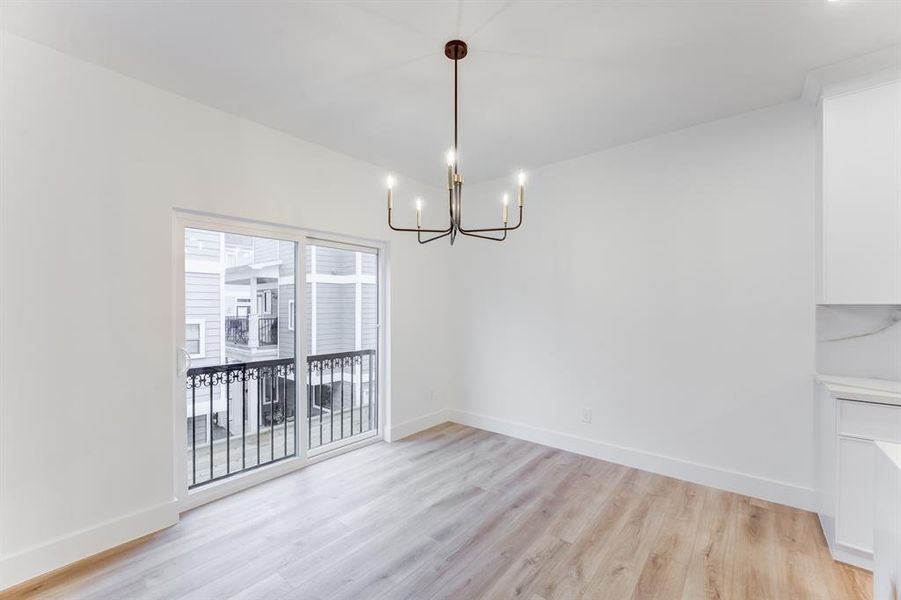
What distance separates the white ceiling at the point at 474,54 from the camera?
1.86 metres

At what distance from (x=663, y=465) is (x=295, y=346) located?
3295 mm

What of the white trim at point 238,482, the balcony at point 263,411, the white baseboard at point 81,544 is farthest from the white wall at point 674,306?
the white baseboard at point 81,544

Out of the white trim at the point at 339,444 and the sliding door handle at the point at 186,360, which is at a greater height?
the sliding door handle at the point at 186,360

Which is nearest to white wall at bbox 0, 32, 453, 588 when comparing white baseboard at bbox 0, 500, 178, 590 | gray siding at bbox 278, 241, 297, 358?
white baseboard at bbox 0, 500, 178, 590

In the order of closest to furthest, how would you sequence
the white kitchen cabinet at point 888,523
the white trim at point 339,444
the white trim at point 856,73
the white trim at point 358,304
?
the white kitchen cabinet at point 888,523
the white trim at point 856,73
the white trim at point 339,444
the white trim at point 358,304

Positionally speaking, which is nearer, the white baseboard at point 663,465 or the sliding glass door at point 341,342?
the white baseboard at point 663,465

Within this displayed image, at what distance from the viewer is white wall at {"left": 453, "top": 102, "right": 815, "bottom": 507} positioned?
273cm

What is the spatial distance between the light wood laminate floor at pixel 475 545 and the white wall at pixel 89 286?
320mm

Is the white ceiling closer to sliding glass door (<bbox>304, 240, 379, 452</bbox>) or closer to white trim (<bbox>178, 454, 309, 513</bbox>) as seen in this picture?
sliding glass door (<bbox>304, 240, 379, 452</bbox>)

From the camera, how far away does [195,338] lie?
2.79 m

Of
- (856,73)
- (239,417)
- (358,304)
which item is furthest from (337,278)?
(856,73)

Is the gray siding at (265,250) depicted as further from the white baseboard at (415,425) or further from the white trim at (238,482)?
the white baseboard at (415,425)

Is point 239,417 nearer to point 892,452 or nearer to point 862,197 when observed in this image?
point 892,452

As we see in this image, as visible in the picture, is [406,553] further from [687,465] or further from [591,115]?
[591,115]
